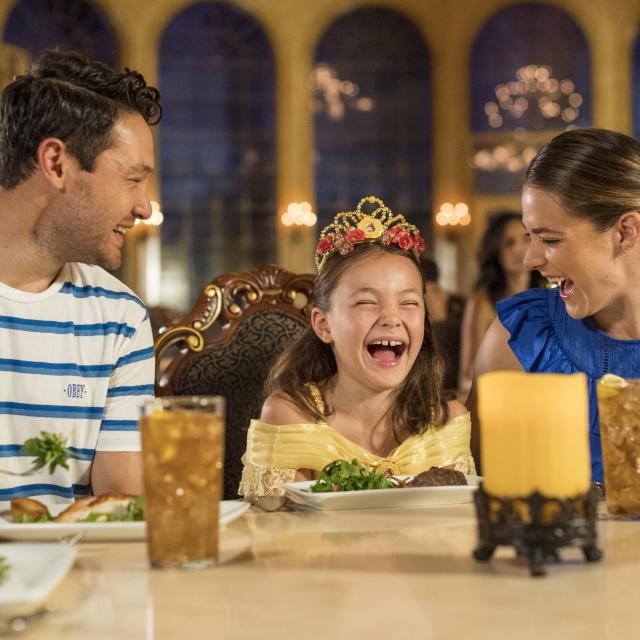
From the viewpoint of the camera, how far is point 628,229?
250 centimetres

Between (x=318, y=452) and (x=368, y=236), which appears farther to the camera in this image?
(x=368, y=236)

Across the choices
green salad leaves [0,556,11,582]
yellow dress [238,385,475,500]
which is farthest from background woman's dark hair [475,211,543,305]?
green salad leaves [0,556,11,582]

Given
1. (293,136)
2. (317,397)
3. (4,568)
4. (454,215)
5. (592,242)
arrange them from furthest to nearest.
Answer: (293,136) < (454,215) < (317,397) < (592,242) < (4,568)

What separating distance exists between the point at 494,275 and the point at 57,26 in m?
8.83

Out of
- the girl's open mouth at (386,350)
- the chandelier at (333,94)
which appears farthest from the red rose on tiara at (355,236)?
the chandelier at (333,94)

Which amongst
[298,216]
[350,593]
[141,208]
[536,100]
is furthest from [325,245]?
[536,100]

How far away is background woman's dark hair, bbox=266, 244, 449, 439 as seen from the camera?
257 centimetres

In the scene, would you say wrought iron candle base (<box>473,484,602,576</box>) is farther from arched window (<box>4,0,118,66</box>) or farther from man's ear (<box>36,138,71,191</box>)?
arched window (<box>4,0,118,66</box>)

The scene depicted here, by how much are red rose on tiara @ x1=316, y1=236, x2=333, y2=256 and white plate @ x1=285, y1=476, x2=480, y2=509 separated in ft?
4.08

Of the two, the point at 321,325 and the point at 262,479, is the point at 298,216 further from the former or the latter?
the point at 262,479

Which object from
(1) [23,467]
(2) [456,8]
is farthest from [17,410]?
(2) [456,8]

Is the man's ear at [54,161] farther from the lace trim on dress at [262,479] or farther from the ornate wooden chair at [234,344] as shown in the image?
the lace trim on dress at [262,479]

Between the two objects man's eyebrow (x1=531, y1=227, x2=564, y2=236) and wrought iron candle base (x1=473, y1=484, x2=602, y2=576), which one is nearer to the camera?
wrought iron candle base (x1=473, y1=484, x2=602, y2=576)

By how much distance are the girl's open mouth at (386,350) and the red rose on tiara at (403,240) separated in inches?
10.6
